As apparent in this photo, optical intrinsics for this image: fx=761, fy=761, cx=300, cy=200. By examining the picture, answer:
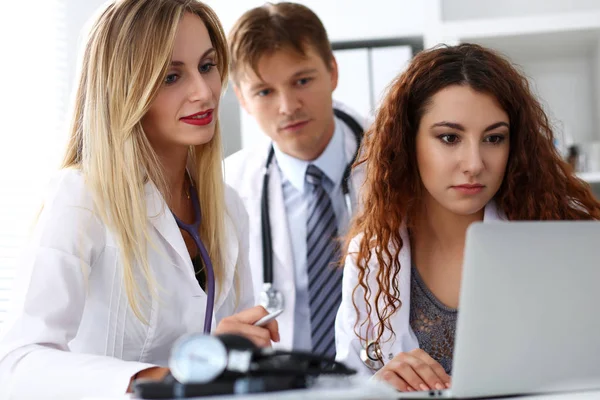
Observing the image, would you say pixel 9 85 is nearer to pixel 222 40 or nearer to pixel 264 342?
pixel 222 40

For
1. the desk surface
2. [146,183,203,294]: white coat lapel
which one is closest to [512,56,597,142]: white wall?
[146,183,203,294]: white coat lapel

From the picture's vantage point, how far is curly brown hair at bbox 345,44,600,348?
5.99ft

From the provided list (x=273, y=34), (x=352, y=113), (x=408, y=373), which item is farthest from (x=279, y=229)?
(x=408, y=373)

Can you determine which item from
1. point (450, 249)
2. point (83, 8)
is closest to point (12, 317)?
point (450, 249)

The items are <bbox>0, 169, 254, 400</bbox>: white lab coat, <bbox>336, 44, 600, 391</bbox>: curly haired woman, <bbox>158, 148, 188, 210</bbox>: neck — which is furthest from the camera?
<bbox>158, 148, 188, 210</bbox>: neck

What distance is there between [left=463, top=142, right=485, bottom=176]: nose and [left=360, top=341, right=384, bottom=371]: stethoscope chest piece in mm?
456

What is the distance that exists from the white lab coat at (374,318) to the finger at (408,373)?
30 centimetres

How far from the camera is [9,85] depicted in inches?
104

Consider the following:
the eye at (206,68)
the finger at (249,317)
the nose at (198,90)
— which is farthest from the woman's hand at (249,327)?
the eye at (206,68)

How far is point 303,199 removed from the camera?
2.54 metres

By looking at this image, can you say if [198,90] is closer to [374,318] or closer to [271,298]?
[374,318]

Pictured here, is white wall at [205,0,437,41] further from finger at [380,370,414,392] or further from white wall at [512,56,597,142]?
finger at [380,370,414,392]

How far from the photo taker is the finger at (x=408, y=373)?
1409 millimetres

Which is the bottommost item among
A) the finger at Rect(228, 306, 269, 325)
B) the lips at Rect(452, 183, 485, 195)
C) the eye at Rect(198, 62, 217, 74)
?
the finger at Rect(228, 306, 269, 325)
